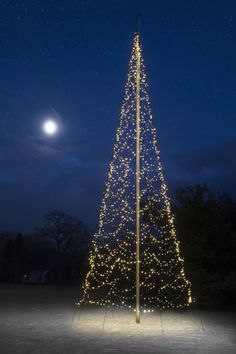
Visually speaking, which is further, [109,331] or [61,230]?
[61,230]

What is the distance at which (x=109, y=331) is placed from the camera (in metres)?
10.3

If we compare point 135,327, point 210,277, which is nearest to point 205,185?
point 210,277

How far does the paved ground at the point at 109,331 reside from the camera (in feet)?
27.7

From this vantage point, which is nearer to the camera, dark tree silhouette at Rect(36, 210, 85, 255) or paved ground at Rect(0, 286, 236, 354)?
paved ground at Rect(0, 286, 236, 354)

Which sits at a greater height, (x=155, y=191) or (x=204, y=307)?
(x=155, y=191)

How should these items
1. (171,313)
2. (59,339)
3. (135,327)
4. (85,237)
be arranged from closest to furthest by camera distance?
(59,339) → (135,327) → (171,313) → (85,237)

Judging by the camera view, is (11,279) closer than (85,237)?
Yes

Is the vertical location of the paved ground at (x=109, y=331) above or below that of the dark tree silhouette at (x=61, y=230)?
below

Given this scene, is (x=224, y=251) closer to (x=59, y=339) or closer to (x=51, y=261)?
(x=59, y=339)

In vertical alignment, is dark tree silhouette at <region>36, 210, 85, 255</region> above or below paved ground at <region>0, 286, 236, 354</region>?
above

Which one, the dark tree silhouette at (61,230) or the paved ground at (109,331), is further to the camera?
the dark tree silhouette at (61,230)

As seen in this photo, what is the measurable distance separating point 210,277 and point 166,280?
1.44 meters

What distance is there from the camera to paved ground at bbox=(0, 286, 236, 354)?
27.7 feet

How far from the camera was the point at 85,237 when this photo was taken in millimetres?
36844
